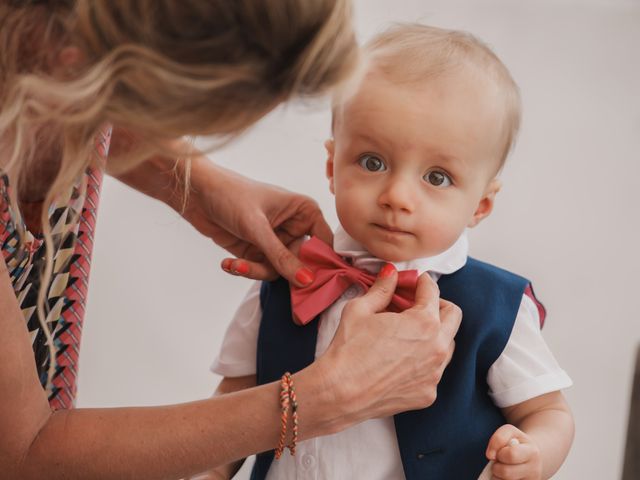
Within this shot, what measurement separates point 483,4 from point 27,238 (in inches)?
73.4

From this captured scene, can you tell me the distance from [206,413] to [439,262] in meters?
0.43

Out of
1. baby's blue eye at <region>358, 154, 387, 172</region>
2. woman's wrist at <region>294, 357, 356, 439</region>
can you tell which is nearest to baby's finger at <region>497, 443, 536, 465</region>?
woman's wrist at <region>294, 357, 356, 439</region>

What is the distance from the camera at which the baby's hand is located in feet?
4.45

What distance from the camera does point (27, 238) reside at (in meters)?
1.46

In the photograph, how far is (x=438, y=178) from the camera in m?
1.39

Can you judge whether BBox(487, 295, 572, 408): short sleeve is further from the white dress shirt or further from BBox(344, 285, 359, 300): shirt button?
BBox(344, 285, 359, 300): shirt button

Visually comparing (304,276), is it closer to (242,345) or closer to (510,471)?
(242,345)

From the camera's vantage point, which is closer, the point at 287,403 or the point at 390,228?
the point at 287,403

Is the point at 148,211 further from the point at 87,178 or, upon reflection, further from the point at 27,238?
the point at 27,238

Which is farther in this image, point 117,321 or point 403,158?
point 117,321

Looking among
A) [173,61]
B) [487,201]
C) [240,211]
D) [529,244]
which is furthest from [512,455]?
[529,244]

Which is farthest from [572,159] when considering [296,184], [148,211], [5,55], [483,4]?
[5,55]

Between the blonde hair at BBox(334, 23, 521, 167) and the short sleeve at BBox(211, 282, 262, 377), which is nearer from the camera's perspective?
the blonde hair at BBox(334, 23, 521, 167)

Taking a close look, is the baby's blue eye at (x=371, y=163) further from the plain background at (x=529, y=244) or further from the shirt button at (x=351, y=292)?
the plain background at (x=529, y=244)
